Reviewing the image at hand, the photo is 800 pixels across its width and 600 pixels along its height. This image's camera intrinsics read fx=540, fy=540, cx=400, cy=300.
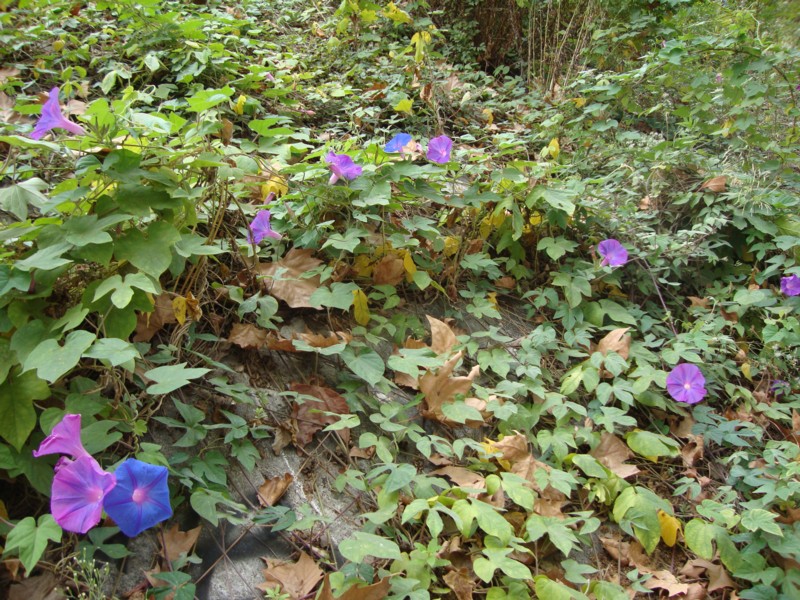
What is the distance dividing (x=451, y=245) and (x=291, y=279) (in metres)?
0.75

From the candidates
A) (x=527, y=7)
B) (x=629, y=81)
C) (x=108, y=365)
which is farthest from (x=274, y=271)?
(x=527, y=7)

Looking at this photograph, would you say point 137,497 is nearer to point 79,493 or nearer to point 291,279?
point 79,493

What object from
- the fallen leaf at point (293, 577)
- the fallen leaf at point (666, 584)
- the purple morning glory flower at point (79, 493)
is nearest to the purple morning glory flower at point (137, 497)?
the purple morning glory flower at point (79, 493)

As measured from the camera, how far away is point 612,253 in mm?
2326

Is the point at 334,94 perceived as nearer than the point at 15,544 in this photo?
No

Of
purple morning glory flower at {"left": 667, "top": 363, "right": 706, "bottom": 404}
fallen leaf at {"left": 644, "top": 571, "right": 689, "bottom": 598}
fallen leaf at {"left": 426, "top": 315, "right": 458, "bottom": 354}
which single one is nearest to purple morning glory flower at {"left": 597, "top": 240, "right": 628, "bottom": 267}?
purple morning glory flower at {"left": 667, "top": 363, "right": 706, "bottom": 404}

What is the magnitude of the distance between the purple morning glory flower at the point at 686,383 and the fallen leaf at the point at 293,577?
1419 millimetres

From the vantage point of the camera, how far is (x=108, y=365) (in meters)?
1.26

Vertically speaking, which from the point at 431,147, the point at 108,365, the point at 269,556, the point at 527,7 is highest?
the point at 527,7

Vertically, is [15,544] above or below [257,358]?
above

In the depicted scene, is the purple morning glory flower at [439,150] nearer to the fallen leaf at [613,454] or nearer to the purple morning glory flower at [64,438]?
the fallen leaf at [613,454]

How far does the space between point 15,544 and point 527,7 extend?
4566mm

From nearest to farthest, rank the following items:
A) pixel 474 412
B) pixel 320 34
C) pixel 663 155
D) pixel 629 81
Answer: pixel 474 412, pixel 663 155, pixel 629 81, pixel 320 34

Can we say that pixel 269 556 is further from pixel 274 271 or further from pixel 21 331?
pixel 274 271
